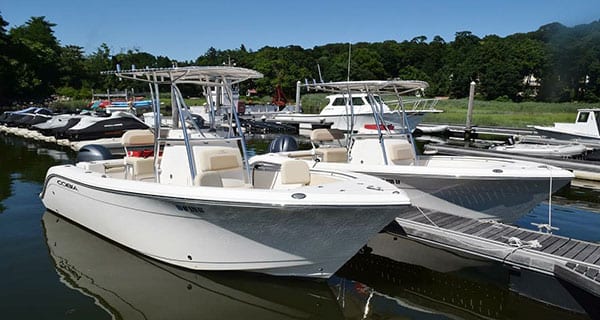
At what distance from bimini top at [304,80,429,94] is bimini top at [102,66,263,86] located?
254 centimetres

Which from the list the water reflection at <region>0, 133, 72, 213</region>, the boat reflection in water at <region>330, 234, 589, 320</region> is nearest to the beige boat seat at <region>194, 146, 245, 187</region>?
the boat reflection in water at <region>330, 234, 589, 320</region>

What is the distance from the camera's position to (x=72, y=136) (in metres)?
20.9

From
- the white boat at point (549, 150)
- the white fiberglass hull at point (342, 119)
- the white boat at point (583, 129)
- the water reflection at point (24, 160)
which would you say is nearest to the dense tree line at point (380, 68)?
the white fiberglass hull at point (342, 119)

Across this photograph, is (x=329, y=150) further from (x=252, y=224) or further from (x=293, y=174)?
(x=252, y=224)

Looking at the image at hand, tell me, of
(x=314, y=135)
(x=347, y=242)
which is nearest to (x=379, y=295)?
(x=347, y=242)

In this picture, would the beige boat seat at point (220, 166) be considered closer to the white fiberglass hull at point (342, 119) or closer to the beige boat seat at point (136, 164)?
the beige boat seat at point (136, 164)

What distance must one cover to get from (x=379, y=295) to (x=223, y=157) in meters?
3.08

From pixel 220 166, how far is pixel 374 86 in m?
4.11

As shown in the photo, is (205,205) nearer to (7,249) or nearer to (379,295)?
(379,295)

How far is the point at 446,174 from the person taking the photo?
7938 millimetres

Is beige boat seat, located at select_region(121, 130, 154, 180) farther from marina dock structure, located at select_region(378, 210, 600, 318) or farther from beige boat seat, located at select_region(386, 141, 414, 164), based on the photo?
beige boat seat, located at select_region(386, 141, 414, 164)

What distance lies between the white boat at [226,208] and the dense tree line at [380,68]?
55.6 m

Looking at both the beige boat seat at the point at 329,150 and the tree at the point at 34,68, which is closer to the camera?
the beige boat seat at the point at 329,150

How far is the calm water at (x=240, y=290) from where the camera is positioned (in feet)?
18.0
